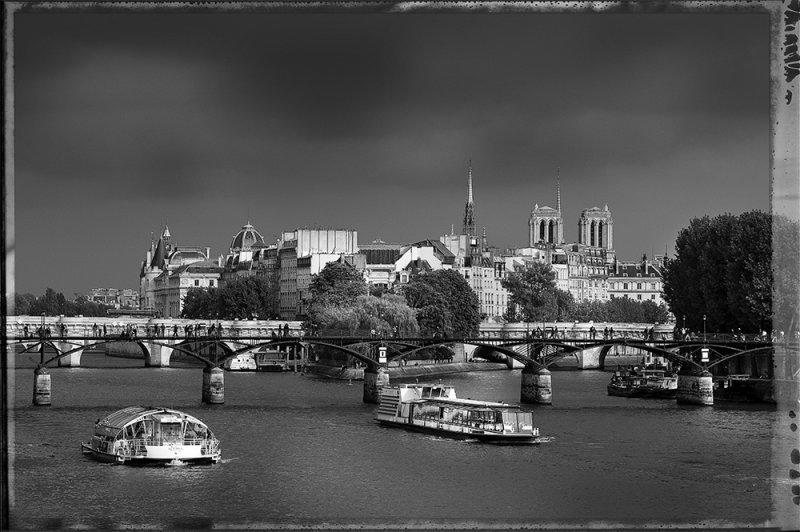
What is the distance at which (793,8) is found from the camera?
5.66m

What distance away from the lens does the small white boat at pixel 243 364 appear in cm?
5288

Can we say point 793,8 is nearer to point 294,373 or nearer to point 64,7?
point 64,7

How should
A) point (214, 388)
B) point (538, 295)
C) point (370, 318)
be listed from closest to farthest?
point (214, 388), point (370, 318), point (538, 295)

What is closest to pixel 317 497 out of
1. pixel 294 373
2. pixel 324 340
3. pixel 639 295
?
pixel 324 340

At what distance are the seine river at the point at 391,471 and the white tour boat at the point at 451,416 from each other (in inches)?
20.9

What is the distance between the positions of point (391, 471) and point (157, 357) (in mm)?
36004

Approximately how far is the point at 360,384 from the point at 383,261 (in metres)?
41.1

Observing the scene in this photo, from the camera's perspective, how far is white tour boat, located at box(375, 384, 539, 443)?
2469 centimetres

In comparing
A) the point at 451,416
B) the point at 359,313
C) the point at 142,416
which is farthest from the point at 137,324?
the point at 142,416

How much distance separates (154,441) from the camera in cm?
2073

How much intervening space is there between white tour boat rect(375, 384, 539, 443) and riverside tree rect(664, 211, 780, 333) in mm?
10407

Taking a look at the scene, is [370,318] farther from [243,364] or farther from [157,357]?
[157,357]

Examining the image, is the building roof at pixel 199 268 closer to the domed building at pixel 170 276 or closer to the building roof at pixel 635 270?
the domed building at pixel 170 276

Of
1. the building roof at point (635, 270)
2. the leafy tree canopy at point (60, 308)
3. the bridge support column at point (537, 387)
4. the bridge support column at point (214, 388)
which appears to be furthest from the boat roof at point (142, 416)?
the building roof at point (635, 270)
